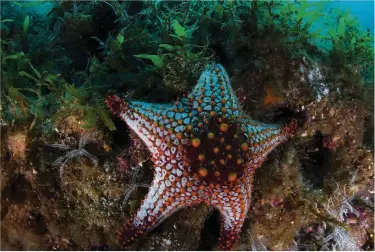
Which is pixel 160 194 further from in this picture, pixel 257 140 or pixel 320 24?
pixel 320 24

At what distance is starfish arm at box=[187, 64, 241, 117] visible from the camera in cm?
373

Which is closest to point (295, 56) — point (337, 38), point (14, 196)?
point (337, 38)

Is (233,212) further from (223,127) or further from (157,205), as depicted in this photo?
(223,127)

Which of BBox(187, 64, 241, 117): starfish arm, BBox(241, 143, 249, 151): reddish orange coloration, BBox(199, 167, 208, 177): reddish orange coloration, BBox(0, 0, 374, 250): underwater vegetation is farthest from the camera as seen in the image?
BBox(0, 0, 374, 250): underwater vegetation

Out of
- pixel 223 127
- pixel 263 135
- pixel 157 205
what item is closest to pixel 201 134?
pixel 223 127

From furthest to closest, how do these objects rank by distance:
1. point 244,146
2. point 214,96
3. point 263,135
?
point 263,135
point 214,96
point 244,146

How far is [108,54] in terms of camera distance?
15.6 feet

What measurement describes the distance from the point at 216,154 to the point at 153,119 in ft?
2.62

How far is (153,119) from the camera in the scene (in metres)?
3.70

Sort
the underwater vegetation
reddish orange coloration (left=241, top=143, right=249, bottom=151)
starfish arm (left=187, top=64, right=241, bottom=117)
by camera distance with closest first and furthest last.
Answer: reddish orange coloration (left=241, top=143, right=249, bottom=151) → starfish arm (left=187, top=64, right=241, bottom=117) → the underwater vegetation

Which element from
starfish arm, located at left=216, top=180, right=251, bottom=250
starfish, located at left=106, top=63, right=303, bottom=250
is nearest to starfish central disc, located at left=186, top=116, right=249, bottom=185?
starfish, located at left=106, top=63, right=303, bottom=250

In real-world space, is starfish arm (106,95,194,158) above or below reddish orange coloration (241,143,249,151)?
below

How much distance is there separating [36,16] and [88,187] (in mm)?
3913

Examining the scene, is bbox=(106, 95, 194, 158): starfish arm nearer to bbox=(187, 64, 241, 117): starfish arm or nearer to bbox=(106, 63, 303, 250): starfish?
bbox=(106, 63, 303, 250): starfish
